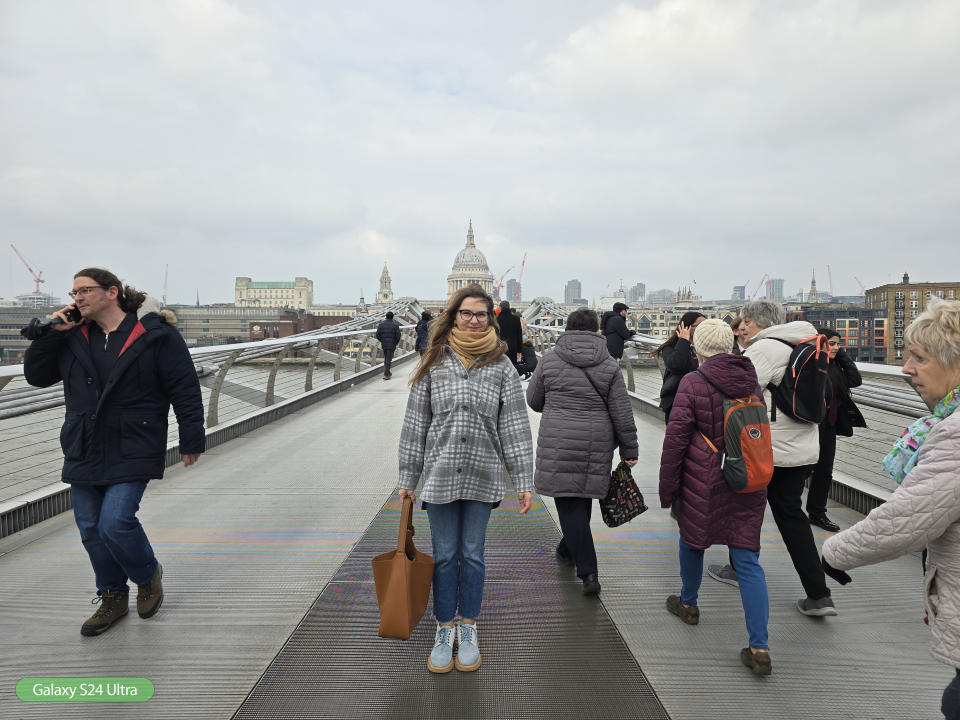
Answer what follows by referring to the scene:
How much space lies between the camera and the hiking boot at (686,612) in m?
2.82

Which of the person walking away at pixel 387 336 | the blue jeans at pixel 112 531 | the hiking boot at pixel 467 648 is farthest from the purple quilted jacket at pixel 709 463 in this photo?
the person walking away at pixel 387 336

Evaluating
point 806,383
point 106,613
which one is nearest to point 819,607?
point 806,383

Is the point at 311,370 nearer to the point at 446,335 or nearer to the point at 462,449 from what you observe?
the point at 446,335

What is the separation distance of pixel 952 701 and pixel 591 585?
1689mm

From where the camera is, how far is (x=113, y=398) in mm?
2676

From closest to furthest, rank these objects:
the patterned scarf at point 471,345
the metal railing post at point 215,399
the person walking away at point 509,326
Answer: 1. the patterned scarf at point 471,345
2. the metal railing post at point 215,399
3. the person walking away at point 509,326

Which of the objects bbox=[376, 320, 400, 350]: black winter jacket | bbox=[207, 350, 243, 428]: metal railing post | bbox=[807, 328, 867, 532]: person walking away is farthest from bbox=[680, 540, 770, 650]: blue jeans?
bbox=[376, 320, 400, 350]: black winter jacket

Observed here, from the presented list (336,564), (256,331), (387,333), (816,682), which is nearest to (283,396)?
(387,333)

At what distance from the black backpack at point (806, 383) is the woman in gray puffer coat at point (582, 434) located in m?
0.76

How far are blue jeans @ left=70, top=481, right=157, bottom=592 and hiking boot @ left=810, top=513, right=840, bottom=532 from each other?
4126 mm

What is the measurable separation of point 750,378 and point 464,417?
49.5 inches

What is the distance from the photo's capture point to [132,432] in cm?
269

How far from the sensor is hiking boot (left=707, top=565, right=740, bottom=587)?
330cm

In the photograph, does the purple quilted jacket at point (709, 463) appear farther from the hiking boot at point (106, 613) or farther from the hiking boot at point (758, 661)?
the hiking boot at point (106, 613)
